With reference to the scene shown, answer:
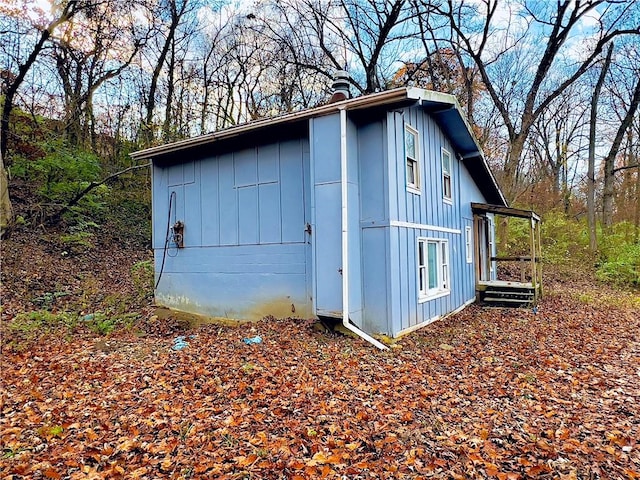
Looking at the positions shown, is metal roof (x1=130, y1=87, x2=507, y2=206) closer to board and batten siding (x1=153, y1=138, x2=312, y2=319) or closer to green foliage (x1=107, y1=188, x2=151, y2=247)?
board and batten siding (x1=153, y1=138, x2=312, y2=319)

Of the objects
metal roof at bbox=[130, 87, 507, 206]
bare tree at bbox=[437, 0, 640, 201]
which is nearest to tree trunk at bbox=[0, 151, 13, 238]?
metal roof at bbox=[130, 87, 507, 206]

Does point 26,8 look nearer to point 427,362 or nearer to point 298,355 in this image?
point 298,355

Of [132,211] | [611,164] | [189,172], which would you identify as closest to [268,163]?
[189,172]

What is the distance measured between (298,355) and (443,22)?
18.4 meters

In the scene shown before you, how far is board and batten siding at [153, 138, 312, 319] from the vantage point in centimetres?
765

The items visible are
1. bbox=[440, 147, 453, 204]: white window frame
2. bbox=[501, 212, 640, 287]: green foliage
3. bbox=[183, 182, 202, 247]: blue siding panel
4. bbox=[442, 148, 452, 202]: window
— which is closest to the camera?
bbox=[183, 182, 202, 247]: blue siding panel

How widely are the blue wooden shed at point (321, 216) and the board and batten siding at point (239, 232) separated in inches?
1.0

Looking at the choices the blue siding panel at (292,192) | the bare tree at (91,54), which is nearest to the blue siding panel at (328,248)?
the blue siding panel at (292,192)

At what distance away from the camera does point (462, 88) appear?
20.4 meters

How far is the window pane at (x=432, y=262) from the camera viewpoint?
8.84 metres

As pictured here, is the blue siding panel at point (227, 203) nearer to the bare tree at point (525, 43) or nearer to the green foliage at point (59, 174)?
the green foliage at point (59, 174)

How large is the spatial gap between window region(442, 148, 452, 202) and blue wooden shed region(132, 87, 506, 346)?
0.17 feet

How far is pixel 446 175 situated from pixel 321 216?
194 inches

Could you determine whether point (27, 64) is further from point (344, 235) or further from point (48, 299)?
point (344, 235)
